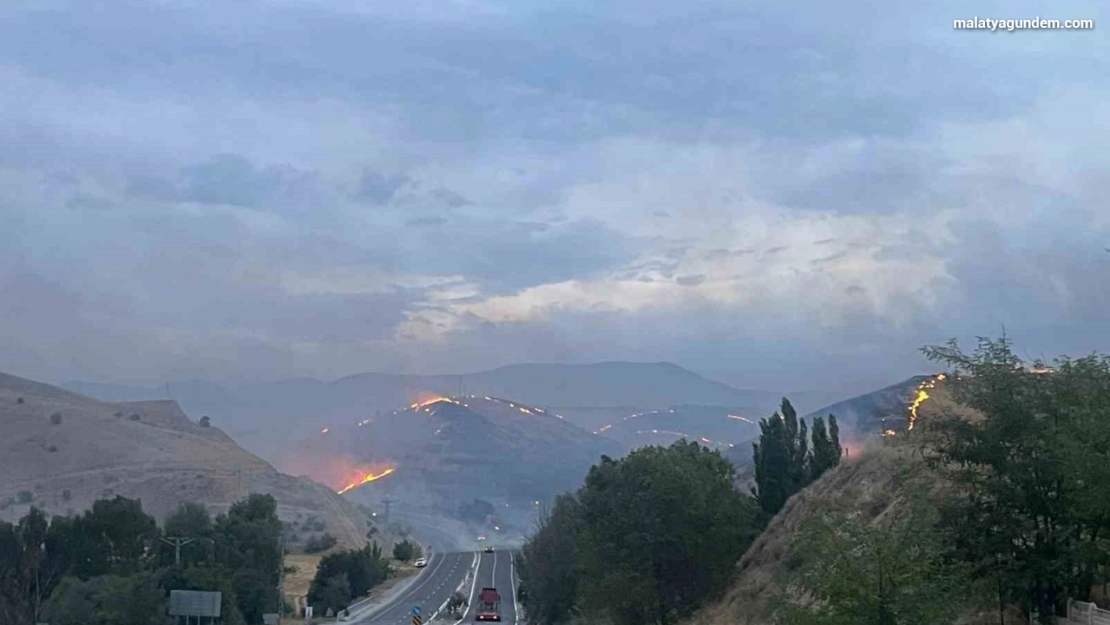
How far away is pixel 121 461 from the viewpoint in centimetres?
17625

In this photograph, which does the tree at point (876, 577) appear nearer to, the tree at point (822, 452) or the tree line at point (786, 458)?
the tree line at point (786, 458)

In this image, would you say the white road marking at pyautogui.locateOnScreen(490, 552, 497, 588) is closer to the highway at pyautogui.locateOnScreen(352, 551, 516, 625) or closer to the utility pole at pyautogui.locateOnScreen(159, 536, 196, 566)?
the highway at pyautogui.locateOnScreen(352, 551, 516, 625)

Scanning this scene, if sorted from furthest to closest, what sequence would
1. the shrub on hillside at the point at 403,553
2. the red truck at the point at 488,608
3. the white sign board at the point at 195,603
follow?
1. the shrub on hillside at the point at 403,553
2. the red truck at the point at 488,608
3. the white sign board at the point at 195,603

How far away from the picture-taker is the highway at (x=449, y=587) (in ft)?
300

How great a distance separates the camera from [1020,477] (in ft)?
81.4

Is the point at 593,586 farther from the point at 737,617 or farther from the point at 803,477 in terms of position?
the point at 803,477

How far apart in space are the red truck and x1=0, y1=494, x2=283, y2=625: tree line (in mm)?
15730

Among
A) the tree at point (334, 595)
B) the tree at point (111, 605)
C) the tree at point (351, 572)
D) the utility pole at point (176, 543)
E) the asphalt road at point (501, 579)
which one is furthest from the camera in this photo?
the tree at point (351, 572)

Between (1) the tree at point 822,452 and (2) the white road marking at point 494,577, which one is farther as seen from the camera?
(2) the white road marking at point 494,577

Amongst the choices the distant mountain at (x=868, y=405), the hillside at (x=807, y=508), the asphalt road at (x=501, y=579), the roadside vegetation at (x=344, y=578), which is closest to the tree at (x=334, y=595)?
the roadside vegetation at (x=344, y=578)

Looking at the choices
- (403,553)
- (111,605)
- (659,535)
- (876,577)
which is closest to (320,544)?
(403,553)

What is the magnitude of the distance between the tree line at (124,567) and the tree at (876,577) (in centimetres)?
6694

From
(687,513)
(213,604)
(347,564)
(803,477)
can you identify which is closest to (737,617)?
(687,513)

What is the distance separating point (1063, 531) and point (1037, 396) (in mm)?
2675
